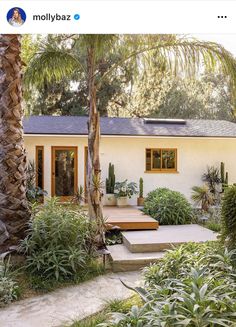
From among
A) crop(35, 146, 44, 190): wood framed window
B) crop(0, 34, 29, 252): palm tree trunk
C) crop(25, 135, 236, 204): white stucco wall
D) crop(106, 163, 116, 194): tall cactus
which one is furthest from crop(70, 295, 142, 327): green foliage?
crop(35, 146, 44, 190): wood framed window

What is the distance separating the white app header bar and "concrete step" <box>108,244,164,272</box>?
435cm

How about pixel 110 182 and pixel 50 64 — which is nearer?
pixel 50 64

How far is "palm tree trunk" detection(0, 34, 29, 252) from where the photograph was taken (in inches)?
248

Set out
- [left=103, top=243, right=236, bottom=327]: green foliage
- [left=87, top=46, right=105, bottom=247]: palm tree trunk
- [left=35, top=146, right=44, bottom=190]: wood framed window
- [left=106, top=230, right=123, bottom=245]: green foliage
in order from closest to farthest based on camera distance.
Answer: [left=103, top=243, right=236, bottom=327]: green foliage, [left=87, top=46, right=105, bottom=247]: palm tree trunk, [left=106, top=230, right=123, bottom=245]: green foliage, [left=35, top=146, right=44, bottom=190]: wood framed window

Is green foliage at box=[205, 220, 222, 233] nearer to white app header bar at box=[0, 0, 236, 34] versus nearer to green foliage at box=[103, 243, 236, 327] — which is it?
green foliage at box=[103, 243, 236, 327]

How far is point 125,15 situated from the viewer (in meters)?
3.86

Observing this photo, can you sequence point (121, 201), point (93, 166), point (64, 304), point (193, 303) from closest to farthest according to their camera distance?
point (193, 303) < point (64, 304) < point (93, 166) < point (121, 201)

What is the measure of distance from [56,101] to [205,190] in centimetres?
1609

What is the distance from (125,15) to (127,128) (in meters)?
10.6

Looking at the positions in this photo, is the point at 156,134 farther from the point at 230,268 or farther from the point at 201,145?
the point at 230,268

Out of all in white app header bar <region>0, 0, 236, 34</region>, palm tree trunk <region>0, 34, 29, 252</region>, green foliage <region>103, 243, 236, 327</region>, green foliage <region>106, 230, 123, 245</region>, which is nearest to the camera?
green foliage <region>103, 243, 236, 327</region>

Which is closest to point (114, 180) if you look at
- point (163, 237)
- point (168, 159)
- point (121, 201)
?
point (121, 201)

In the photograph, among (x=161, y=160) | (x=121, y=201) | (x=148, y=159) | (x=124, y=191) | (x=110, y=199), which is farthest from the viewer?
(x=161, y=160)

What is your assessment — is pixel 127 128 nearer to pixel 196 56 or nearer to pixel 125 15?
pixel 196 56
